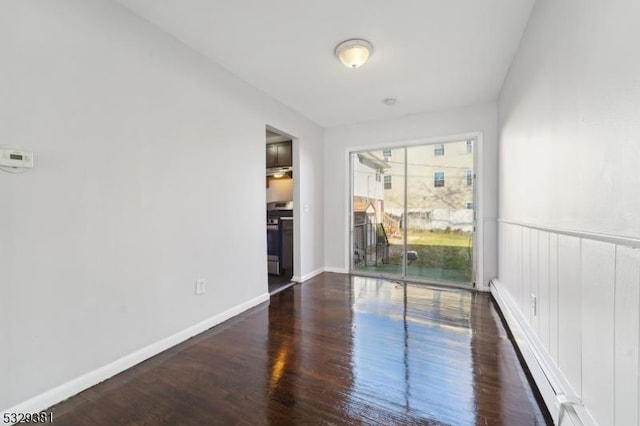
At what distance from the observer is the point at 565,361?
4.72ft

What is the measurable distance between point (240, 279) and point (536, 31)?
3.27m

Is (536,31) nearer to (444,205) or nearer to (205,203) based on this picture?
(444,205)

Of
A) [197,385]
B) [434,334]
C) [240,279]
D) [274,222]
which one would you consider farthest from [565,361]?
[274,222]

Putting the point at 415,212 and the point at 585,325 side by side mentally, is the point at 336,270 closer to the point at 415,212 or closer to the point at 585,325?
the point at 415,212

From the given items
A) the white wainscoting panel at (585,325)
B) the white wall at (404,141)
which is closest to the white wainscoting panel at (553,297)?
the white wainscoting panel at (585,325)

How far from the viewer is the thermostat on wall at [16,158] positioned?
1.39m

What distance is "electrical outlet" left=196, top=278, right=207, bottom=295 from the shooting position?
8.10ft

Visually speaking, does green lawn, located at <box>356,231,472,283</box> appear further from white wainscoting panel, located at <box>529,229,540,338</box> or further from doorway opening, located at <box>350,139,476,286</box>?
white wainscoting panel, located at <box>529,229,540,338</box>

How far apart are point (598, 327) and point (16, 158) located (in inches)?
112

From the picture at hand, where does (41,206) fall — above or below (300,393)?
above

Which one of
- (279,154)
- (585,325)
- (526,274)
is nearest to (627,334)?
(585,325)

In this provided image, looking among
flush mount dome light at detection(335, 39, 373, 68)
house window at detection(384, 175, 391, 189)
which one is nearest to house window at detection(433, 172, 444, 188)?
house window at detection(384, 175, 391, 189)

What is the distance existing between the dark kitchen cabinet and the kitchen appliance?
0.77 meters

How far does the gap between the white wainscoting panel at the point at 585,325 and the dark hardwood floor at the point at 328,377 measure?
0.26m
